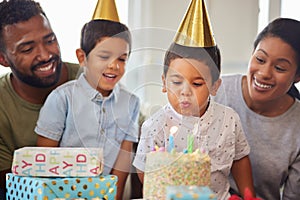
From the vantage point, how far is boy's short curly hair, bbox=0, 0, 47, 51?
1.41m

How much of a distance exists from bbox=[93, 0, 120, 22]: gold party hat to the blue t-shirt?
174 mm

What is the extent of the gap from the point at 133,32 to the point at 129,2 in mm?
254

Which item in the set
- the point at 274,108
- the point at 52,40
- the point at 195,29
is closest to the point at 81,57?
the point at 52,40

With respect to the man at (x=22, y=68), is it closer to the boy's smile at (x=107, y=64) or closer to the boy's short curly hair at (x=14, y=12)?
the boy's short curly hair at (x=14, y=12)

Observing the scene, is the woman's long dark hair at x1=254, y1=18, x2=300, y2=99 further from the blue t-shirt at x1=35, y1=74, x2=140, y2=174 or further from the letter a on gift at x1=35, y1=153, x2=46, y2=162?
the letter a on gift at x1=35, y1=153, x2=46, y2=162

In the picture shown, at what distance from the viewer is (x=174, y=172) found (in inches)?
44.1

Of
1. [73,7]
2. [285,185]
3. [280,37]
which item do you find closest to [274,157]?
[285,185]

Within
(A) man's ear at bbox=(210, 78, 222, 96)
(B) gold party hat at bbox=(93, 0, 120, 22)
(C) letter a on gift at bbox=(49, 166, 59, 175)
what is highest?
(B) gold party hat at bbox=(93, 0, 120, 22)

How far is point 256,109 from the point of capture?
59.6 inches

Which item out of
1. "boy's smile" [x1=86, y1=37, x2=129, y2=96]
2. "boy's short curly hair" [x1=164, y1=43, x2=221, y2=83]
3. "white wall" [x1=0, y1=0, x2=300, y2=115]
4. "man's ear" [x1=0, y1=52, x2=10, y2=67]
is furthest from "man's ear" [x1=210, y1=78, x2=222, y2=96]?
"man's ear" [x1=0, y1=52, x2=10, y2=67]

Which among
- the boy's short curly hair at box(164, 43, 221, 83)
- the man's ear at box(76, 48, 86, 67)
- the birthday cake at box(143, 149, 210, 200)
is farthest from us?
the man's ear at box(76, 48, 86, 67)

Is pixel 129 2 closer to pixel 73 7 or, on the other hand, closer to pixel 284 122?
pixel 73 7

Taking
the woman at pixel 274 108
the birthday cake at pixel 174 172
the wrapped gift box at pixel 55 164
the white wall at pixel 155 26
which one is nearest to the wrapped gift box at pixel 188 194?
the birthday cake at pixel 174 172

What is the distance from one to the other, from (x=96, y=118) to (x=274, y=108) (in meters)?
0.53
